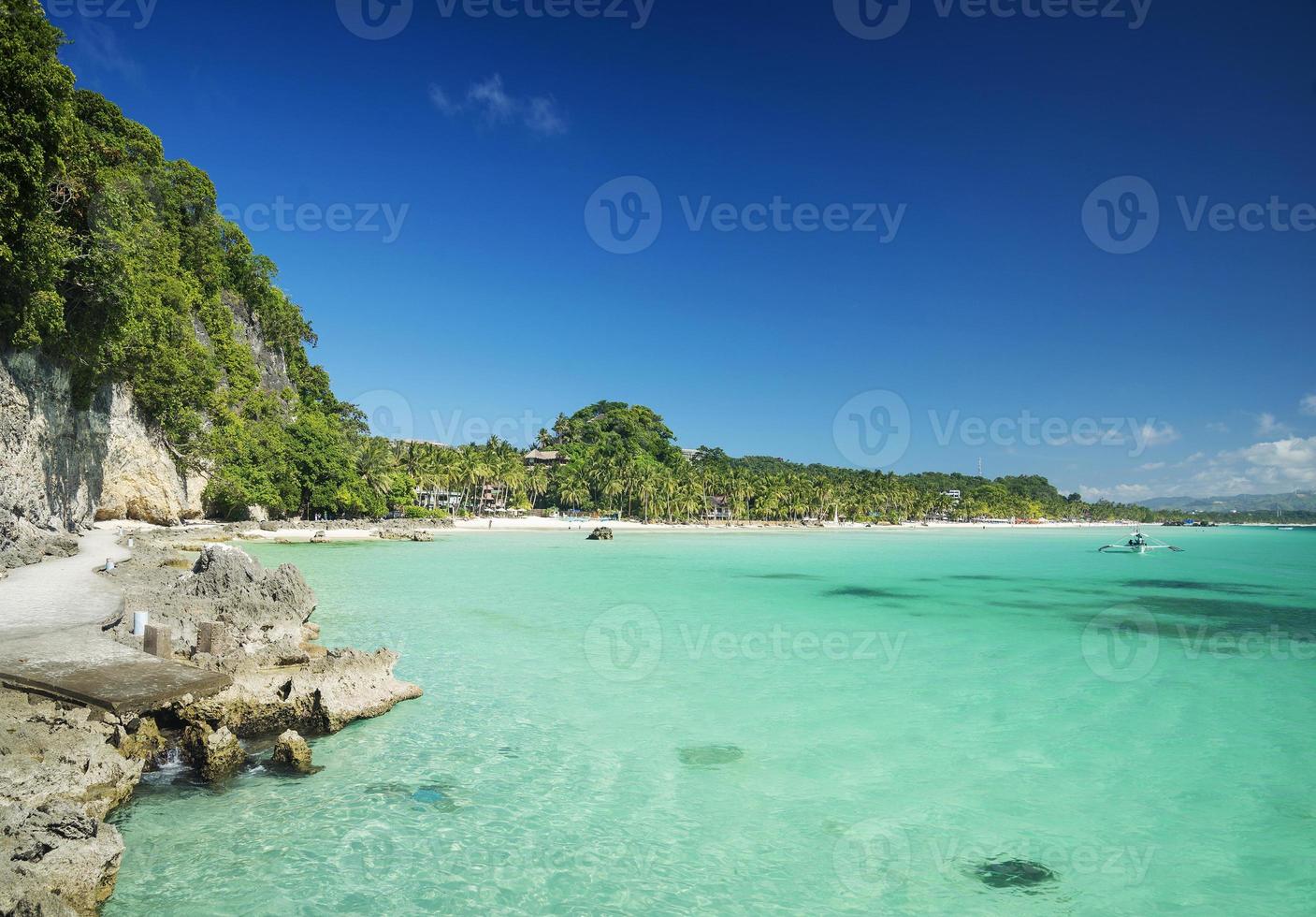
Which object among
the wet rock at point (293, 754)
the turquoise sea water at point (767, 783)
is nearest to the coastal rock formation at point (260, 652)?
the turquoise sea water at point (767, 783)

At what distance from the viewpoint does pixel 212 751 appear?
23.7ft

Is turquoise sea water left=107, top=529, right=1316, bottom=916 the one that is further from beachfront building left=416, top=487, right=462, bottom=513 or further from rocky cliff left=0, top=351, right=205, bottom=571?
beachfront building left=416, top=487, right=462, bottom=513

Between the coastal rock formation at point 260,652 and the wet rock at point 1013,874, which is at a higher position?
the coastal rock formation at point 260,652

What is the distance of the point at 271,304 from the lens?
5719cm

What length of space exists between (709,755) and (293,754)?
4.80m

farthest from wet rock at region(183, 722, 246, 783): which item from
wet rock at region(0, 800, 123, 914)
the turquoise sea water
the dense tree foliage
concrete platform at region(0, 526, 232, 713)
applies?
the dense tree foliage

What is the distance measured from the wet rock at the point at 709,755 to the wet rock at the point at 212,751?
4.96m

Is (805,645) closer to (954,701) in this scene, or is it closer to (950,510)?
(954,701)

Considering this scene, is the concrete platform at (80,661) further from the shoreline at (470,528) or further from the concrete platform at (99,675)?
the shoreline at (470,528)

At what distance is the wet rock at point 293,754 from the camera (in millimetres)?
7492

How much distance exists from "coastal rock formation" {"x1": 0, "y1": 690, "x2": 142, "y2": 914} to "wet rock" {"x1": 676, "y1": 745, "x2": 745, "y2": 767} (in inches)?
225

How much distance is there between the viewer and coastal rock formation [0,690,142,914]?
4.41 m

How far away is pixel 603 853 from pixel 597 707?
4.42 m

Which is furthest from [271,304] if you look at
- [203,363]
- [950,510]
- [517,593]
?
[950,510]
